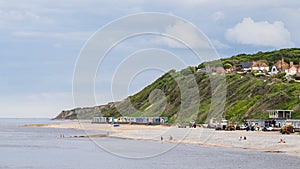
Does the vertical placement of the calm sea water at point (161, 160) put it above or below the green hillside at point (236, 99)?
below

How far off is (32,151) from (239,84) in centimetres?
9766

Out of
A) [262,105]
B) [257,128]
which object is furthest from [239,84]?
[257,128]

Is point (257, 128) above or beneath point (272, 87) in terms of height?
beneath

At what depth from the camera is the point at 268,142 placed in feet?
267

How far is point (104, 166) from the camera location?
2441 inches

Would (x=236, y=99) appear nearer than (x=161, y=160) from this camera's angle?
No

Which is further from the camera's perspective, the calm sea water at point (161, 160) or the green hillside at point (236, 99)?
the green hillside at point (236, 99)

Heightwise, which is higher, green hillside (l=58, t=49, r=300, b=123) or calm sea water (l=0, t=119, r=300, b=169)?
green hillside (l=58, t=49, r=300, b=123)

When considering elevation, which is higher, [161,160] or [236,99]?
[236,99]

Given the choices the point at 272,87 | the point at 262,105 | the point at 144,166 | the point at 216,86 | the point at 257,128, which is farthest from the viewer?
the point at 216,86

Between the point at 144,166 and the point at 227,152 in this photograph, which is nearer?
the point at 144,166

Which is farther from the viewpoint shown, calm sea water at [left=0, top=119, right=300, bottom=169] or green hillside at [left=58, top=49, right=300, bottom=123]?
green hillside at [left=58, top=49, right=300, bottom=123]

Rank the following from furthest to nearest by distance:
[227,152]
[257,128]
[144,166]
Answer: [257,128]
[227,152]
[144,166]

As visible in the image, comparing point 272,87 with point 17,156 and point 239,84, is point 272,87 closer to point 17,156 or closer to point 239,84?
point 239,84
